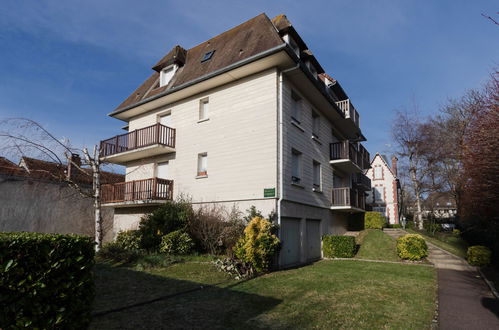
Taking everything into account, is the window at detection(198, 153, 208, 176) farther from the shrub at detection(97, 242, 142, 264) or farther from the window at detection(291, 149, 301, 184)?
the shrub at detection(97, 242, 142, 264)

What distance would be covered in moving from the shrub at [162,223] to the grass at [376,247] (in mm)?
8972

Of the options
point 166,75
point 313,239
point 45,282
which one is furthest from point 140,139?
point 45,282

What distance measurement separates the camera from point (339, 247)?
1545 centimetres

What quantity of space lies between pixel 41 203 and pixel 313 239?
1435 centimetres

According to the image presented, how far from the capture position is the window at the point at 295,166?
1391 cm

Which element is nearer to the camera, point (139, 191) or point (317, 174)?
point (139, 191)

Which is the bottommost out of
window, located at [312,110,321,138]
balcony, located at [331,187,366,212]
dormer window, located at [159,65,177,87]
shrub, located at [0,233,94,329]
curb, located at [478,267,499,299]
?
curb, located at [478,267,499,299]

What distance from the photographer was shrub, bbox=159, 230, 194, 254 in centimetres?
1231

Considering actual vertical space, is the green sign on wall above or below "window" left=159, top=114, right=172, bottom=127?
below

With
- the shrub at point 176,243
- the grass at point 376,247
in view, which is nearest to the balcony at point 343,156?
the grass at point 376,247

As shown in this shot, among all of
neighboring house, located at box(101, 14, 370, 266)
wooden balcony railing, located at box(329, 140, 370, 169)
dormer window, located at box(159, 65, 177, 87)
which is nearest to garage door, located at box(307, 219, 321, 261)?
neighboring house, located at box(101, 14, 370, 266)

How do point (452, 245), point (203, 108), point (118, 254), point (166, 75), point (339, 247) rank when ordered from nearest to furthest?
point (118, 254)
point (339, 247)
point (203, 108)
point (166, 75)
point (452, 245)

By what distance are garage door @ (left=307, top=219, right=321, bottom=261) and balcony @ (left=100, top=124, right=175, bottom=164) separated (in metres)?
8.03

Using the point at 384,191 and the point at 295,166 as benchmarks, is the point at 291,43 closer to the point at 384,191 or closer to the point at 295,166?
the point at 295,166
